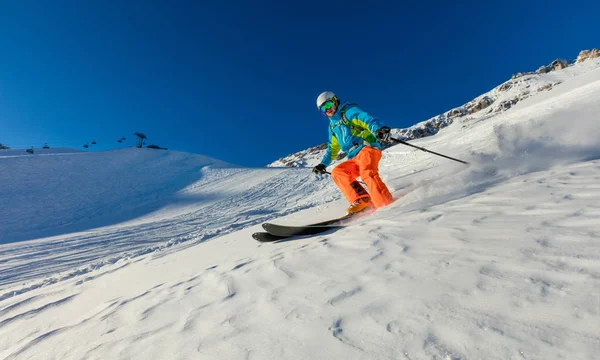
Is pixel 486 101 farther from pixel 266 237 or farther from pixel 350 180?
pixel 266 237

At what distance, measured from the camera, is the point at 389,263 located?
8.06 ft

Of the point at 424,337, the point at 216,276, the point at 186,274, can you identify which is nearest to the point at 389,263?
the point at 424,337

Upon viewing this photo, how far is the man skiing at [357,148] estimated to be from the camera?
534 centimetres

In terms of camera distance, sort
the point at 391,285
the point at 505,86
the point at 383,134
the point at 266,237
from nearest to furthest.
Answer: the point at 391,285, the point at 266,237, the point at 383,134, the point at 505,86

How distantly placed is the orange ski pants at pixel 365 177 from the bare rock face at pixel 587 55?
307 feet

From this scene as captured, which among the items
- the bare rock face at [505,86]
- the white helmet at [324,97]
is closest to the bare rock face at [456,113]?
the bare rock face at [505,86]

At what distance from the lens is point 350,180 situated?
5898mm

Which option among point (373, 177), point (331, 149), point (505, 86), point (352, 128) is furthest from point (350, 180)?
point (505, 86)

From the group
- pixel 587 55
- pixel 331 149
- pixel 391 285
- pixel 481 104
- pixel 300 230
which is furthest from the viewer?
pixel 481 104

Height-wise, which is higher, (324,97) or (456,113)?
(456,113)

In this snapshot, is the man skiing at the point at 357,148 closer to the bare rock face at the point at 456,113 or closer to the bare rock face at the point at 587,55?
the bare rock face at the point at 456,113

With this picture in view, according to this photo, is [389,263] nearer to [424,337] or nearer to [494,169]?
[424,337]

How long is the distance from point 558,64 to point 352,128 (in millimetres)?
102971

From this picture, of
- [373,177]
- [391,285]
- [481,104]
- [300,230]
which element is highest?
[481,104]
